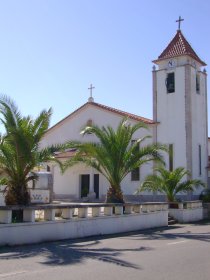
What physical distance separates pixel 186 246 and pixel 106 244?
2560 mm

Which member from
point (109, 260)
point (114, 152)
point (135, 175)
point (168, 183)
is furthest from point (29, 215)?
point (135, 175)

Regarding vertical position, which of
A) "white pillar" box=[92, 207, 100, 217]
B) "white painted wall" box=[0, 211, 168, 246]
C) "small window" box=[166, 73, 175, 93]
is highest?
"small window" box=[166, 73, 175, 93]

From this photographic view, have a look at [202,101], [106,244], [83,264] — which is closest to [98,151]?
[106,244]

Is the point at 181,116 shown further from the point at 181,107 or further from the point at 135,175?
the point at 135,175

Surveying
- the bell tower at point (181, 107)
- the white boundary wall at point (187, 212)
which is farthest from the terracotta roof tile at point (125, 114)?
the white boundary wall at point (187, 212)

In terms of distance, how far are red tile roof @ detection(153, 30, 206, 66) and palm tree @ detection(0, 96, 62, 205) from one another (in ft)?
57.6

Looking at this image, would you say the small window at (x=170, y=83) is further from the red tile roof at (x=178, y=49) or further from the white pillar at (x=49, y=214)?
the white pillar at (x=49, y=214)

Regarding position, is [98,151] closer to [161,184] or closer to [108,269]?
[161,184]

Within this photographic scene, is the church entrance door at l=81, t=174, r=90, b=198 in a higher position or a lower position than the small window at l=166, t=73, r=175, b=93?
lower

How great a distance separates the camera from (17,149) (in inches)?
599

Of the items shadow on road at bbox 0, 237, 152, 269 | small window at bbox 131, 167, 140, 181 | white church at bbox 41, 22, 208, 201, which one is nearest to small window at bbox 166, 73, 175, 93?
white church at bbox 41, 22, 208, 201

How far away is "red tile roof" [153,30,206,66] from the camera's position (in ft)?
102

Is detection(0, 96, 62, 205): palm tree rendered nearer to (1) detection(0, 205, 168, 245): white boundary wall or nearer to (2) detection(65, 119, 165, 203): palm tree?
(1) detection(0, 205, 168, 245): white boundary wall

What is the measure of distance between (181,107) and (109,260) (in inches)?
832
